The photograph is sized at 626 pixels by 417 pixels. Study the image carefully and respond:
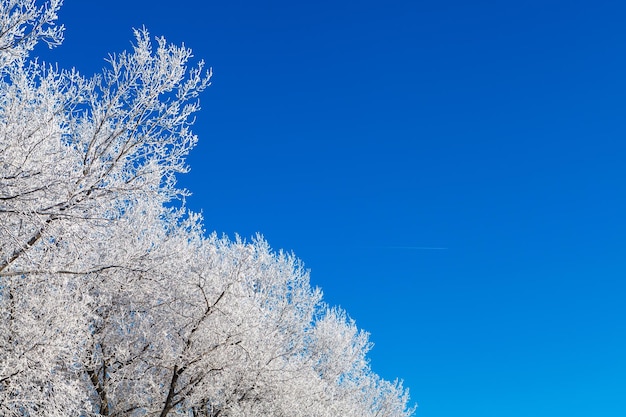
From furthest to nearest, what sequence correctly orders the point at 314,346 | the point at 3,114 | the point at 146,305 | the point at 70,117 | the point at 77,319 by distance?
1. the point at 314,346
2. the point at 146,305
3. the point at 77,319
4. the point at 70,117
5. the point at 3,114

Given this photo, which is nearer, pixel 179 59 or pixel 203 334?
pixel 179 59

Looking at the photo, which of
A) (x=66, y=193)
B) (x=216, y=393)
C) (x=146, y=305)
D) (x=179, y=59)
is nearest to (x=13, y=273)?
(x=66, y=193)

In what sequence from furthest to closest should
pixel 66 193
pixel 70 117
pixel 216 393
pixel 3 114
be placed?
pixel 216 393, pixel 70 117, pixel 3 114, pixel 66 193

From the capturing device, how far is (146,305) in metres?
16.5

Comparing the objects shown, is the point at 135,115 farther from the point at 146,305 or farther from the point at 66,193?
the point at 146,305

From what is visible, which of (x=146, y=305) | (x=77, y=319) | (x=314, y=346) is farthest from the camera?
(x=314, y=346)

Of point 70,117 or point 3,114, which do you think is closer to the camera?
point 3,114

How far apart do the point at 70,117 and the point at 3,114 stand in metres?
1.21

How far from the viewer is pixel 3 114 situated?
11.2 m

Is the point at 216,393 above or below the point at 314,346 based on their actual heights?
below

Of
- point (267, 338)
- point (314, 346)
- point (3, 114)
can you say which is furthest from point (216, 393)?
point (314, 346)

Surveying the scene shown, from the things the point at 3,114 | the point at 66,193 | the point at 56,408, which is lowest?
the point at 56,408

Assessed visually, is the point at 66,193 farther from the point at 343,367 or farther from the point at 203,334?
the point at 343,367

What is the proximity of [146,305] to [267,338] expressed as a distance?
4.36m
